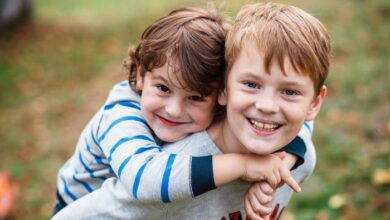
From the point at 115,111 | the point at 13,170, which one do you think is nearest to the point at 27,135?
the point at 13,170

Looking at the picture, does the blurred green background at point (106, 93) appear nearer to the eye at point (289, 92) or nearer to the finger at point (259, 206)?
the eye at point (289, 92)

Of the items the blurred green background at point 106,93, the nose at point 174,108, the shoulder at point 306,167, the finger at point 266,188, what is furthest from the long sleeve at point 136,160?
the blurred green background at point 106,93

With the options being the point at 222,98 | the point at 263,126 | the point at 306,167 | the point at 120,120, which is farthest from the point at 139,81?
the point at 306,167

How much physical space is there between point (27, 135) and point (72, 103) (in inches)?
44.6

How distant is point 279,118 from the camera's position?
193 cm

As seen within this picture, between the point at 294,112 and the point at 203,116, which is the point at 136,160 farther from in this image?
the point at 294,112

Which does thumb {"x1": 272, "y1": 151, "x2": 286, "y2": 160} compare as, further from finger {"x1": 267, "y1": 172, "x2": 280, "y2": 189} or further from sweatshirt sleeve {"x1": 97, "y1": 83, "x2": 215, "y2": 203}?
sweatshirt sleeve {"x1": 97, "y1": 83, "x2": 215, "y2": 203}

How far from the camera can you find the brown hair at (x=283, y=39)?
73.9 inches

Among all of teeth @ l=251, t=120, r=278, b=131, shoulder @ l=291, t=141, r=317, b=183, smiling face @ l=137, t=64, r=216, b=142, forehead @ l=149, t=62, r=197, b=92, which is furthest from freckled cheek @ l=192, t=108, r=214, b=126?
shoulder @ l=291, t=141, r=317, b=183

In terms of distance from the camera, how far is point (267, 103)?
1.88 meters

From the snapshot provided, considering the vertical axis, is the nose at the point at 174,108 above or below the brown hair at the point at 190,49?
below

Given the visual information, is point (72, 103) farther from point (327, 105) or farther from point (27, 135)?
point (327, 105)

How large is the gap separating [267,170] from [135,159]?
1.67ft

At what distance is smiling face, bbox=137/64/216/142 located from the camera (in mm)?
2174
